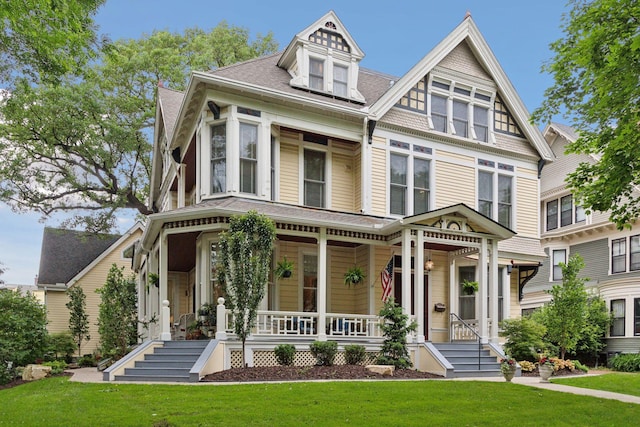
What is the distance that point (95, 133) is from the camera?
92.0 feet

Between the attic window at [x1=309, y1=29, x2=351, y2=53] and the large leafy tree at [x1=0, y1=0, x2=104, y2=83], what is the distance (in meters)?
8.28

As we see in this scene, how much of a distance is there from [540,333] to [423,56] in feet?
31.5

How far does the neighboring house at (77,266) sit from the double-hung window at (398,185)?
619 inches

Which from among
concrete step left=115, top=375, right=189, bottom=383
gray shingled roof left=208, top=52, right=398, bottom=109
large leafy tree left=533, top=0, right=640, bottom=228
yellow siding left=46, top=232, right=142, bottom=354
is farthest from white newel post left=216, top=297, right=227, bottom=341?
yellow siding left=46, top=232, right=142, bottom=354

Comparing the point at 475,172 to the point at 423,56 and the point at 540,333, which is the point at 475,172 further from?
the point at 540,333

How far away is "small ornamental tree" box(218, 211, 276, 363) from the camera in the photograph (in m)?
13.7

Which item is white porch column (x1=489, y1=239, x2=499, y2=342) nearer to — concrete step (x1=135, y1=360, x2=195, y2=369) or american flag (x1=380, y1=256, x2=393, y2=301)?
american flag (x1=380, y1=256, x2=393, y2=301)

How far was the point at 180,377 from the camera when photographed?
1309cm

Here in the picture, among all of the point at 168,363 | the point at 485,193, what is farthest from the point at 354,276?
the point at 485,193

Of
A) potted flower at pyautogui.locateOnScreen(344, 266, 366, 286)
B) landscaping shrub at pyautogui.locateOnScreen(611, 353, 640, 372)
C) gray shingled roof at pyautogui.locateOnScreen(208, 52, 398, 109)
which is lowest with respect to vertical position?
landscaping shrub at pyautogui.locateOnScreen(611, 353, 640, 372)

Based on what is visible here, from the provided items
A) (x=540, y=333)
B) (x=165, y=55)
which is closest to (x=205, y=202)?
(x=540, y=333)

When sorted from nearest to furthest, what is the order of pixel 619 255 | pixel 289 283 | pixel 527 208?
pixel 289 283, pixel 527 208, pixel 619 255

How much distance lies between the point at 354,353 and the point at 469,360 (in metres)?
3.42

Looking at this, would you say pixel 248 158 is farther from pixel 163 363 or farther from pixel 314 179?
pixel 163 363
